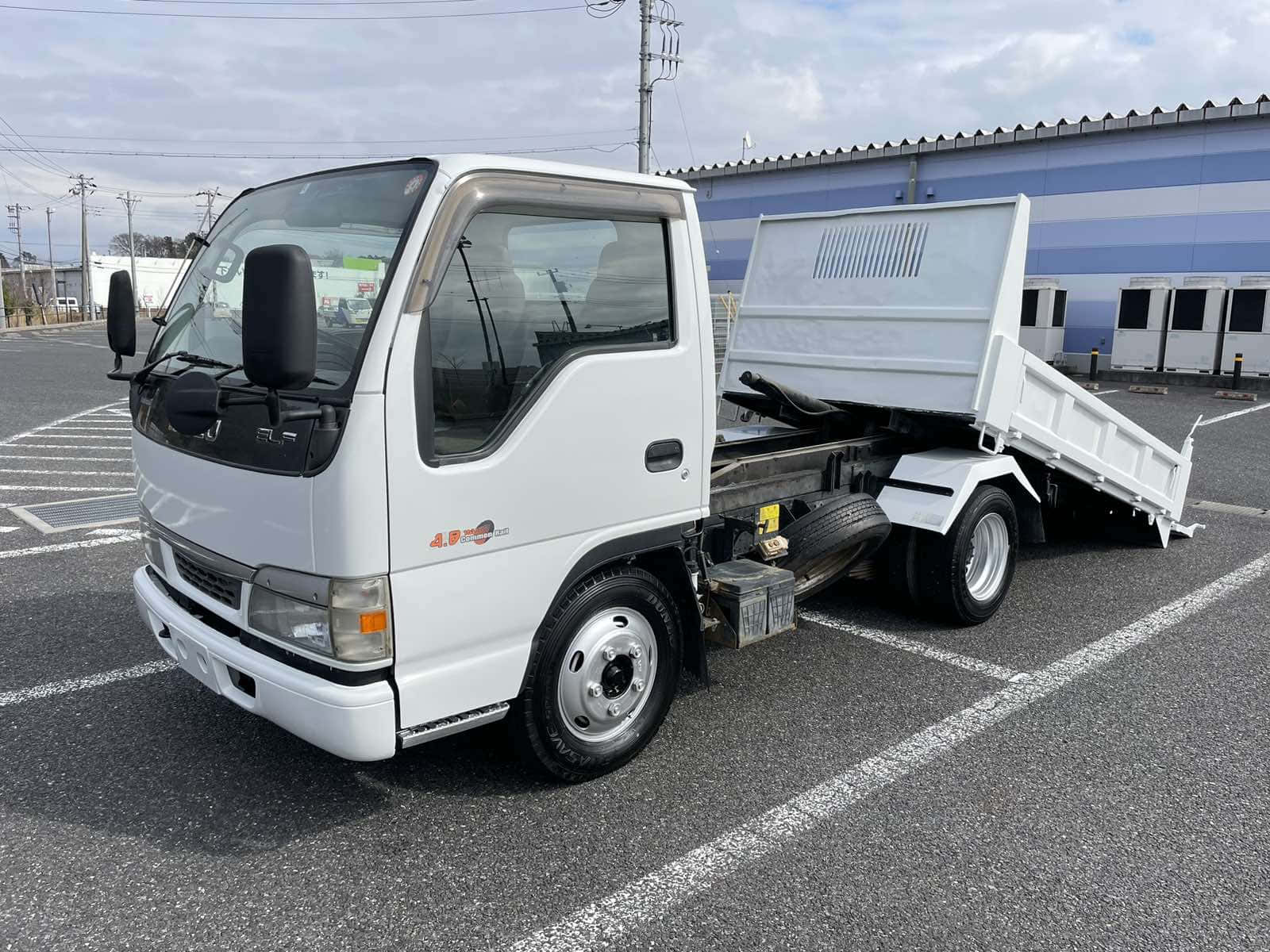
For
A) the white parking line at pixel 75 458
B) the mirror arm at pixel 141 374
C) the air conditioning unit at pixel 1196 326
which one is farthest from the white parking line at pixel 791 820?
the air conditioning unit at pixel 1196 326

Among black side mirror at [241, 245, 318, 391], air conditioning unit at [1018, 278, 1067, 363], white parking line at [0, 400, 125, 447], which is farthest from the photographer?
air conditioning unit at [1018, 278, 1067, 363]

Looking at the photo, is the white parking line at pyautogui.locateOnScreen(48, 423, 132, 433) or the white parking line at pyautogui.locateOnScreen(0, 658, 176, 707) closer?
the white parking line at pyautogui.locateOnScreen(0, 658, 176, 707)

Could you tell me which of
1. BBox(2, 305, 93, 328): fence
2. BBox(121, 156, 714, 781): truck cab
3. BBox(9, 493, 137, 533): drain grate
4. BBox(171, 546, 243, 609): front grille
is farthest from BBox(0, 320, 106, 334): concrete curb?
BBox(121, 156, 714, 781): truck cab

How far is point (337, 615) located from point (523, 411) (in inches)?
34.4

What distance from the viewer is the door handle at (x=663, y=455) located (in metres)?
3.55

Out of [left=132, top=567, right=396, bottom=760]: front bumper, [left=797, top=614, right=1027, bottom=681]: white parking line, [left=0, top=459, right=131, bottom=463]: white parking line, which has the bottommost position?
[left=797, top=614, right=1027, bottom=681]: white parking line

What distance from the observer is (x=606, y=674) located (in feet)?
11.7

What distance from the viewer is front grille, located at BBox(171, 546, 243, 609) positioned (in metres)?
3.15

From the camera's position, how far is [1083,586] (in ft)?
20.4

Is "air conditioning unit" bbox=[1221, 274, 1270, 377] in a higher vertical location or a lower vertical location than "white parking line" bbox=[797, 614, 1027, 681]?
higher

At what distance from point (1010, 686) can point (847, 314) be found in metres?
2.37

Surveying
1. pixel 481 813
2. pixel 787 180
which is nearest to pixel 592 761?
pixel 481 813

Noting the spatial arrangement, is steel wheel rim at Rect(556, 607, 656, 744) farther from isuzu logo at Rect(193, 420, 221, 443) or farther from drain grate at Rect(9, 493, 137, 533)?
drain grate at Rect(9, 493, 137, 533)

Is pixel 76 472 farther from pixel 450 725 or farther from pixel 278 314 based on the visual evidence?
pixel 278 314
